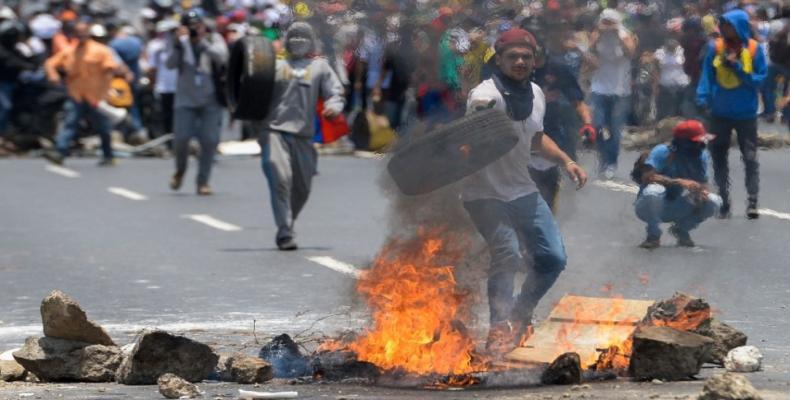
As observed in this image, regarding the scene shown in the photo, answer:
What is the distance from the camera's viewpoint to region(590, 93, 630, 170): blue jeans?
10.3m

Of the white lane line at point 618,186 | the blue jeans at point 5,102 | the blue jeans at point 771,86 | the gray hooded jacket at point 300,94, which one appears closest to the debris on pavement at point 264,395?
the white lane line at point 618,186

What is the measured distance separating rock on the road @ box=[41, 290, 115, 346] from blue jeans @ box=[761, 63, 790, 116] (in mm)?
7689

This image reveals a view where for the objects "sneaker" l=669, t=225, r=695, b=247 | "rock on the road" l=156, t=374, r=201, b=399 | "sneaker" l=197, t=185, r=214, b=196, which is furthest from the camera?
"sneaker" l=197, t=185, r=214, b=196

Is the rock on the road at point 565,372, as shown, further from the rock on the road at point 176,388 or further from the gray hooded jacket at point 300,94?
the gray hooded jacket at point 300,94

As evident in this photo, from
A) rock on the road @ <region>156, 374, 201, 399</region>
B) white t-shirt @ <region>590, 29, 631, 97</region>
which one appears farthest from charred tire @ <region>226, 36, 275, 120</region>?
rock on the road @ <region>156, 374, 201, 399</region>

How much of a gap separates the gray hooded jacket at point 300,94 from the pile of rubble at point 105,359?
607 centimetres

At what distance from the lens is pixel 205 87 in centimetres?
2125

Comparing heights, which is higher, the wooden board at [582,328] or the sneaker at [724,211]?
the sneaker at [724,211]

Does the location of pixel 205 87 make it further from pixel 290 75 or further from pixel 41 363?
pixel 41 363

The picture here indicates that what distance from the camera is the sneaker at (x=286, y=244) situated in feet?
52.5

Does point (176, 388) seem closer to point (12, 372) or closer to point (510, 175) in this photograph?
point (12, 372)

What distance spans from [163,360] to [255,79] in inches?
251

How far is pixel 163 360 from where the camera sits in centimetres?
913

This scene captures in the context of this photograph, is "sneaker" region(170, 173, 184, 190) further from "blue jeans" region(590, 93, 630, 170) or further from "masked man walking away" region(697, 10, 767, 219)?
"blue jeans" region(590, 93, 630, 170)
